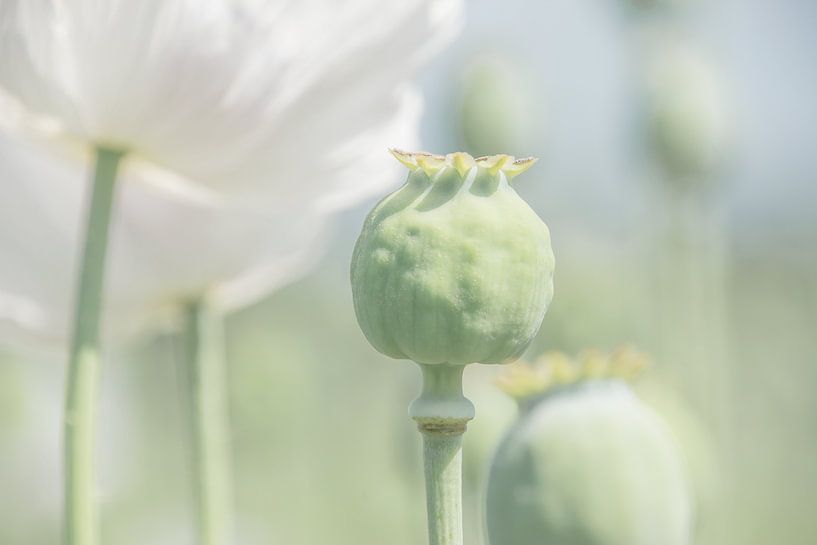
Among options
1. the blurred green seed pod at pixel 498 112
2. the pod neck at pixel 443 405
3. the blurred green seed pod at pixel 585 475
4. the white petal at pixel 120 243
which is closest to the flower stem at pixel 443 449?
the pod neck at pixel 443 405

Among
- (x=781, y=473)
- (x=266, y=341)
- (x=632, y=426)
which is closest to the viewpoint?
(x=632, y=426)

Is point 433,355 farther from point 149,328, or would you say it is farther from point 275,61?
point 149,328

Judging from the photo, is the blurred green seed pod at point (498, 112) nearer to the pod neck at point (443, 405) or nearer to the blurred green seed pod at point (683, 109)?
the blurred green seed pod at point (683, 109)

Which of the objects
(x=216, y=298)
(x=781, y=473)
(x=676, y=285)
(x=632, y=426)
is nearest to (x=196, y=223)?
(x=216, y=298)

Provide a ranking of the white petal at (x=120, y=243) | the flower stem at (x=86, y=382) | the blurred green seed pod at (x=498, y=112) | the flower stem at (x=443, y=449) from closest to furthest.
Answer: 1. the flower stem at (x=443, y=449)
2. the flower stem at (x=86, y=382)
3. the white petal at (x=120, y=243)
4. the blurred green seed pod at (x=498, y=112)

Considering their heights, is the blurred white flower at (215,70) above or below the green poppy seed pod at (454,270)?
above

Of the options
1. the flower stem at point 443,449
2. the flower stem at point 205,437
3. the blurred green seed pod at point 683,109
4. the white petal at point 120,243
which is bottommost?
the flower stem at point 443,449

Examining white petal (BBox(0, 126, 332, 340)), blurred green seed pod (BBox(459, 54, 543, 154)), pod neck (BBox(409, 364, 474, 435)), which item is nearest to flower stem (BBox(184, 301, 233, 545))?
white petal (BBox(0, 126, 332, 340))
